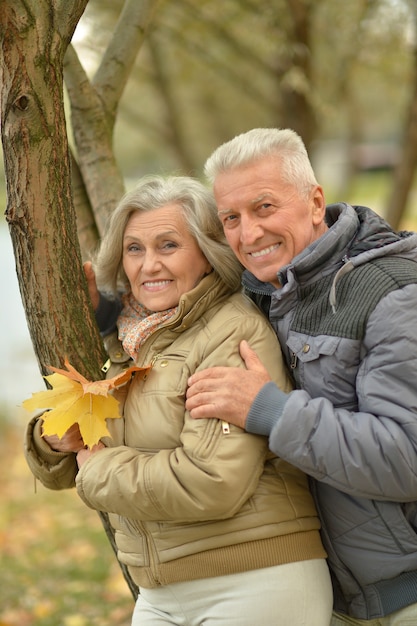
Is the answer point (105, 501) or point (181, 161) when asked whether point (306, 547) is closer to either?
point (105, 501)

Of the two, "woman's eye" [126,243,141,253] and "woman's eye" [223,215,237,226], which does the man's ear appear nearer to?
"woman's eye" [223,215,237,226]

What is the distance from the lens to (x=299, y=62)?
739 centimetres

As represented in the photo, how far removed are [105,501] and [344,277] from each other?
102 centimetres

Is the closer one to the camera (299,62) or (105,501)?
(105,501)

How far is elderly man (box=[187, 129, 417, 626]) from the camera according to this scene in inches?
85.3

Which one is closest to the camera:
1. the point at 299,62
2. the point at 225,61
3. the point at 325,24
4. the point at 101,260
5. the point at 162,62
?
the point at 101,260

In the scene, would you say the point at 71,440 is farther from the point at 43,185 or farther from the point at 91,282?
the point at 43,185

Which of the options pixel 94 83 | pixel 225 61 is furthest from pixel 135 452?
pixel 225 61

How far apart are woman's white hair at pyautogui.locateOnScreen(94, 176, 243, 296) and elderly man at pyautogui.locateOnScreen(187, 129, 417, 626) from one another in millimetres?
119

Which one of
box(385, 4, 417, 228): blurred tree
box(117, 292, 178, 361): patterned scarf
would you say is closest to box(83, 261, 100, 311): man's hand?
box(117, 292, 178, 361): patterned scarf

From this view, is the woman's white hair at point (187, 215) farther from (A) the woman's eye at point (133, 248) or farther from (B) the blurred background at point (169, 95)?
(B) the blurred background at point (169, 95)

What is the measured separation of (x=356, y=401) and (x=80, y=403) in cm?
92

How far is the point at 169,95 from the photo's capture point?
1098 centimetres

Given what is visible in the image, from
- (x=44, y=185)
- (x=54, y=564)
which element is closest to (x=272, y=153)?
(x=44, y=185)
